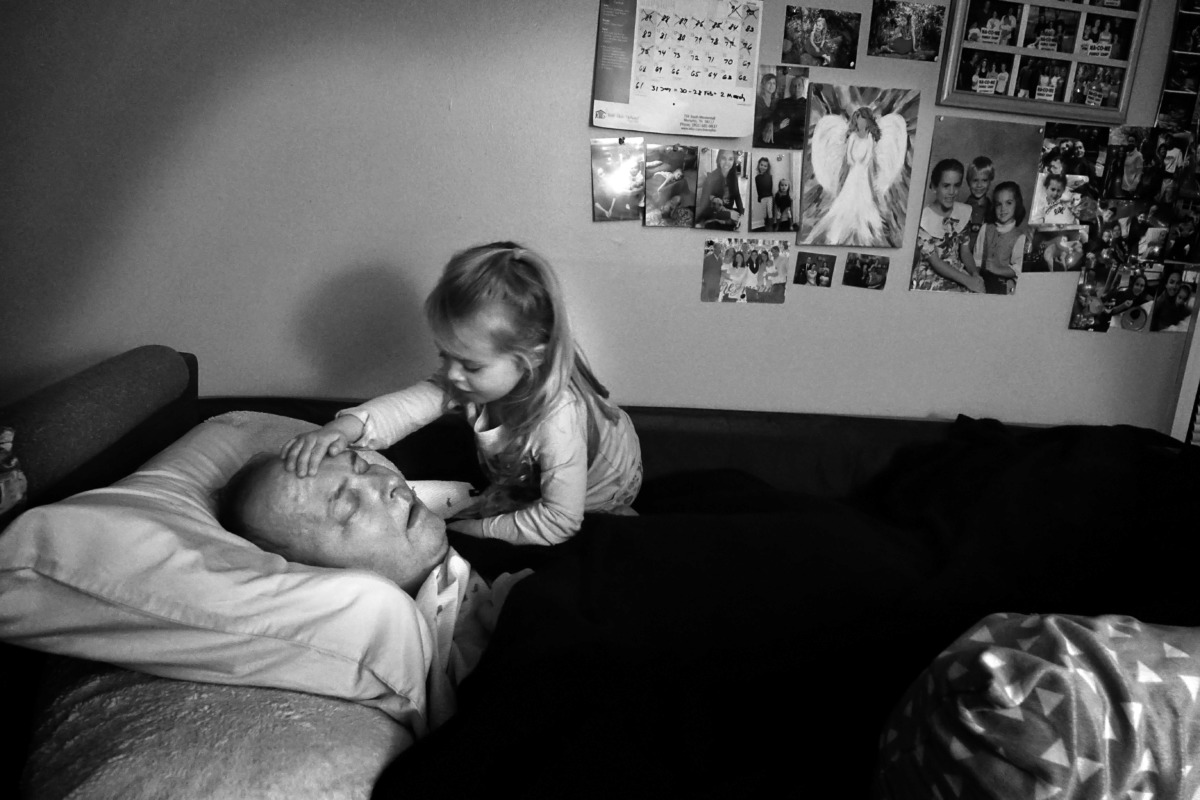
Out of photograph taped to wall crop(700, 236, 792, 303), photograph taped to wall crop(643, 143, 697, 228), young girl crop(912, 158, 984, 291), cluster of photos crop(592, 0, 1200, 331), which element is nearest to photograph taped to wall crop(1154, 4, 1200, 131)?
cluster of photos crop(592, 0, 1200, 331)

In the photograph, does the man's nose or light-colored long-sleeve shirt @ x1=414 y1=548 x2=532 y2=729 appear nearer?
light-colored long-sleeve shirt @ x1=414 y1=548 x2=532 y2=729

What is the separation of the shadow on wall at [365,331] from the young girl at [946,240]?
1.20 m

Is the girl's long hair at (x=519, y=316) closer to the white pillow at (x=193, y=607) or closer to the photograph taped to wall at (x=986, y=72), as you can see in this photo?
the white pillow at (x=193, y=607)

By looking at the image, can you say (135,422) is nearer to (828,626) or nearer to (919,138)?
(828,626)

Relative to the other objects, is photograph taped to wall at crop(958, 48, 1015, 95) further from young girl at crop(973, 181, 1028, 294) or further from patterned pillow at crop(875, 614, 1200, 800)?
patterned pillow at crop(875, 614, 1200, 800)

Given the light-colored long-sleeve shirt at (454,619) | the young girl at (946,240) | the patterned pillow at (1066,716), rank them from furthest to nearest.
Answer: the young girl at (946,240)
the light-colored long-sleeve shirt at (454,619)
the patterned pillow at (1066,716)

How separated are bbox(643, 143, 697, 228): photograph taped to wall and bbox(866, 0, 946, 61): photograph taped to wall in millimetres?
478

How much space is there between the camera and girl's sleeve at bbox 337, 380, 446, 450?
1.35m

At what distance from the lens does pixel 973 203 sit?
175cm

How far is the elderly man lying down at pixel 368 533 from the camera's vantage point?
3.23ft

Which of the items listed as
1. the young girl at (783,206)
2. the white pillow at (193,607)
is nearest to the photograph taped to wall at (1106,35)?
the young girl at (783,206)

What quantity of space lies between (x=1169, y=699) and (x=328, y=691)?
0.82m

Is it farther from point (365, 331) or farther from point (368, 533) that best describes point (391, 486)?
point (365, 331)

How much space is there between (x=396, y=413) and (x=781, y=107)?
107 centimetres
